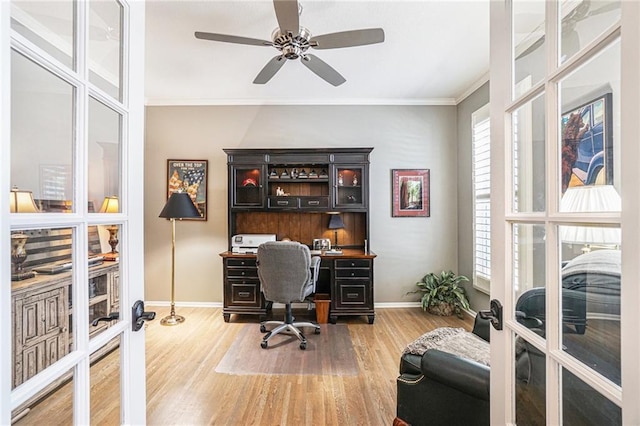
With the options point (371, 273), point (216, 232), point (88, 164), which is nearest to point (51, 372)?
point (88, 164)

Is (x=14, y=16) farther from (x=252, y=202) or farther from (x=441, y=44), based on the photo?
(x=252, y=202)

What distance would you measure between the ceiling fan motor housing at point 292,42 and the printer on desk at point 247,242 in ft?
6.87

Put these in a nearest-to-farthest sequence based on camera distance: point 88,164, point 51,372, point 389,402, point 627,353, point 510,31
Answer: point 627,353
point 51,372
point 88,164
point 510,31
point 389,402

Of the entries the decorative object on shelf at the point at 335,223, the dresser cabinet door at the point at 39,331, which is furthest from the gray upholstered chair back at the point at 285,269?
the dresser cabinet door at the point at 39,331

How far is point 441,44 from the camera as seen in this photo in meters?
2.75

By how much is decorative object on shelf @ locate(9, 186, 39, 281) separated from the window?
3.62 m

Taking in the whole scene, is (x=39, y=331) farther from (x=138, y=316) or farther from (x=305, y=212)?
(x=305, y=212)

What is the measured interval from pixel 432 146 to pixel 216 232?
316 cm

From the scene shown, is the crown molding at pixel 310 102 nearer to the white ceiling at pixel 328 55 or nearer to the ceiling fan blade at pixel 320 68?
the white ceiling at pixel 328 55

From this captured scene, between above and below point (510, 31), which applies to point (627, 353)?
below

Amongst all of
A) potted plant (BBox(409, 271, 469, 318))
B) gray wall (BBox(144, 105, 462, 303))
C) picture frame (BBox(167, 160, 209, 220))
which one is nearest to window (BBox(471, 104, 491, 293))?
potted plant (BBox(409, 271, 469, 318))

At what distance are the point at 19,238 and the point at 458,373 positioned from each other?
1.47 meters

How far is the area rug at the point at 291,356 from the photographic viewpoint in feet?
8.16

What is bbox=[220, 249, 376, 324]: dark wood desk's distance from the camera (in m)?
3.54
